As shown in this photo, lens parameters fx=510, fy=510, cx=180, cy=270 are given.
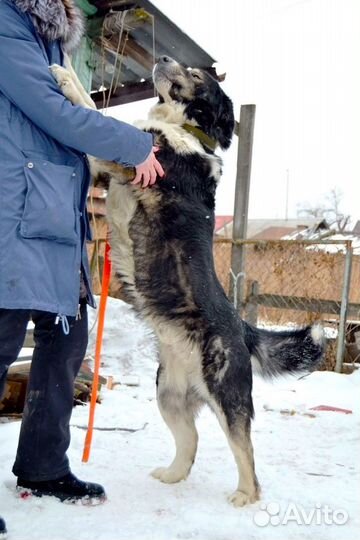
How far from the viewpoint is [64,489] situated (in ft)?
7.01

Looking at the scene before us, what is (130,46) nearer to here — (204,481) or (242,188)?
(242,188)

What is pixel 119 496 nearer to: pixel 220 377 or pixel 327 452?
pixel 220 377

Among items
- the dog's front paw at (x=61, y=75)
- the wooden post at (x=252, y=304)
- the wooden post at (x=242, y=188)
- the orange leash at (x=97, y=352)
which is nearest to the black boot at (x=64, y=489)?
the orange leash at (x=97, y=352)

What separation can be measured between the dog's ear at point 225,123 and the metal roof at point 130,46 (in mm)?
1978

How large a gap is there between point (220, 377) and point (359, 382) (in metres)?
3.21

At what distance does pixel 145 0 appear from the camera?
15.2 feet

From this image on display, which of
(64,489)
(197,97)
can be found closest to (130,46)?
(197,97)

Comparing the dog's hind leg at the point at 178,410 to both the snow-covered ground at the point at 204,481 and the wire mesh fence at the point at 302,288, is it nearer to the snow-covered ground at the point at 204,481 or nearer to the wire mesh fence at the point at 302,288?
the snow-covered ground at the point at 204,481

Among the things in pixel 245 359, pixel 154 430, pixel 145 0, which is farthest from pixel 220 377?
pixel 145 0

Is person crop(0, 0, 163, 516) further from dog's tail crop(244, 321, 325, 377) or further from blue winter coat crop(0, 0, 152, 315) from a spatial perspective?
dog's tail crop(244, 321, 325, 377)

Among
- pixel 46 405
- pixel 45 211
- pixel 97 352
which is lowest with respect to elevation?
pixel 46 405

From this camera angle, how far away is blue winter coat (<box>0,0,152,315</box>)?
69.7 inches

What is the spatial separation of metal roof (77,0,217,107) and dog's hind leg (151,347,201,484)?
10.6 ft

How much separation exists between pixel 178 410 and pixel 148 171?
4.12ft
